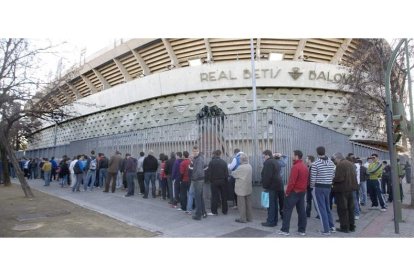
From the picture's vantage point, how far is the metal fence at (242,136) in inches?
378

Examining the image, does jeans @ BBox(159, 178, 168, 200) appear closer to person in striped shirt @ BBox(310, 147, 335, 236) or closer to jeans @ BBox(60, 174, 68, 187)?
person in striped shirt @ BBox(310, 147, 335, 236)

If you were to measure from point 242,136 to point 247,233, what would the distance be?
3.79 meters

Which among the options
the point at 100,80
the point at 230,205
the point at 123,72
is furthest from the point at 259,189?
the point at 100,80

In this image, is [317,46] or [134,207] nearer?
[134,207]

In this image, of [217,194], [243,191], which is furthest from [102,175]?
[243,191]

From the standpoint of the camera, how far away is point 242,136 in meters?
9.91

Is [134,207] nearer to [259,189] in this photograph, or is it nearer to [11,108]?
[259,189]

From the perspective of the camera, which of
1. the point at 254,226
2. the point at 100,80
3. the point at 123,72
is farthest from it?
the point at 100,80

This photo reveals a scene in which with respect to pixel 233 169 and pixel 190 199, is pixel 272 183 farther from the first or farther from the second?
pixel 190 199

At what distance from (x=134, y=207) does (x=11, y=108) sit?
25.6 feet

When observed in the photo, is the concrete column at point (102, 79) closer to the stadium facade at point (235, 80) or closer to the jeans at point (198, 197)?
the stadium facade at point (235, 80)

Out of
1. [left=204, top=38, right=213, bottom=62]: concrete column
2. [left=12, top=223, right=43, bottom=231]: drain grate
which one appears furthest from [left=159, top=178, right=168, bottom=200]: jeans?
[left=204, top=38, right=213, bottom=62]: concrete column

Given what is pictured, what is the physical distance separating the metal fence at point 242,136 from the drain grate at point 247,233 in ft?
8.23

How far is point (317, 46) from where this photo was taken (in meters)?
23.6
